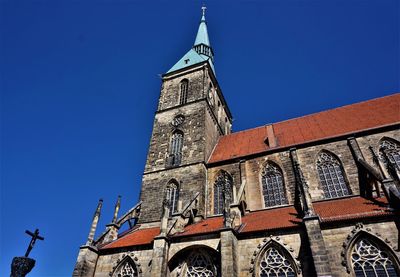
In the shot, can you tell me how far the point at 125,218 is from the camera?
15.4 meters

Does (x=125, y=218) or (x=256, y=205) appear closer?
(x=256, y=205)

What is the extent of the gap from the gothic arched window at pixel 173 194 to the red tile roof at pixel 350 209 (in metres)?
7.57

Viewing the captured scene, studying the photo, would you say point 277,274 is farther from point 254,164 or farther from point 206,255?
point 254,164

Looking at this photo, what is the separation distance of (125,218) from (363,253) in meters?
11.7

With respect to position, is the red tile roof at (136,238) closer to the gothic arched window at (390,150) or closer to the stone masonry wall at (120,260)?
the stone masonry wall at (120,260)

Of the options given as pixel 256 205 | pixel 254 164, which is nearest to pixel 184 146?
pixel 254 164

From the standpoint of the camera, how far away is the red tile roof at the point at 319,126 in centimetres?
1520

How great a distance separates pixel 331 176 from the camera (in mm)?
13820

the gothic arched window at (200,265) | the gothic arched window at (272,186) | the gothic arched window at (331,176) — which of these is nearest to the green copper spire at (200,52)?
the gothic arched window at (272,186)

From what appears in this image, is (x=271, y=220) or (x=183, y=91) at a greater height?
(x=183, y=91)

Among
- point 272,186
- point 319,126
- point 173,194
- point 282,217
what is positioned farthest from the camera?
point 319,126

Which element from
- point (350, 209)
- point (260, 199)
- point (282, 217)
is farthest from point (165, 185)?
point (350, 209)

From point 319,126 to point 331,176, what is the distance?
14.1ft

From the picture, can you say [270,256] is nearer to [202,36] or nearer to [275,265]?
[275,265]
